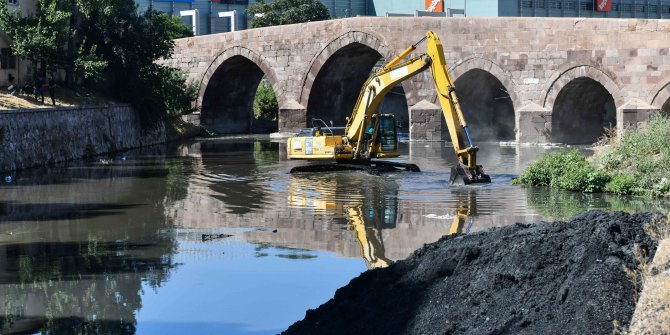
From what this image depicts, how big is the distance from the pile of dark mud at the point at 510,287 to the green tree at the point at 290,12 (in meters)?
51.9

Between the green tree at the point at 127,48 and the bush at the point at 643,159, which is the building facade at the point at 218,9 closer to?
the green tree at the point at 127,48

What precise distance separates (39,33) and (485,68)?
16.6m

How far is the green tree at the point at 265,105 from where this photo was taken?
57.7m

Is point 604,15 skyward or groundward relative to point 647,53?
skyward

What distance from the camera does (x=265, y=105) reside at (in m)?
57.8

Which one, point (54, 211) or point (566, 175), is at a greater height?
point (566, 175)

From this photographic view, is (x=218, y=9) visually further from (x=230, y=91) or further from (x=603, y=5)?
(x=603, y=5)

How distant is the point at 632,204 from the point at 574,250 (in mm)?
10837

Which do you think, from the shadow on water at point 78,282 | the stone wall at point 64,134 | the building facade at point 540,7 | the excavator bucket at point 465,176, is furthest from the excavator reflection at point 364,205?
the building facade at point 540,7

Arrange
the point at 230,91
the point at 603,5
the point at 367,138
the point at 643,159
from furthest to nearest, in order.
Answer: the point at 603,5, the point at 230,91, the point at 367,138, the point at 643,159

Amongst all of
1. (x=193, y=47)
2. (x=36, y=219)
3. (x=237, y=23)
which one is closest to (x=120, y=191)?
(x=36, y=219)

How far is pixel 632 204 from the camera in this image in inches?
782

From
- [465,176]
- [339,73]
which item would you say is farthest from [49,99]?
[339,73]

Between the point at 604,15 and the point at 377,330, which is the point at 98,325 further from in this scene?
the point at 604,15
